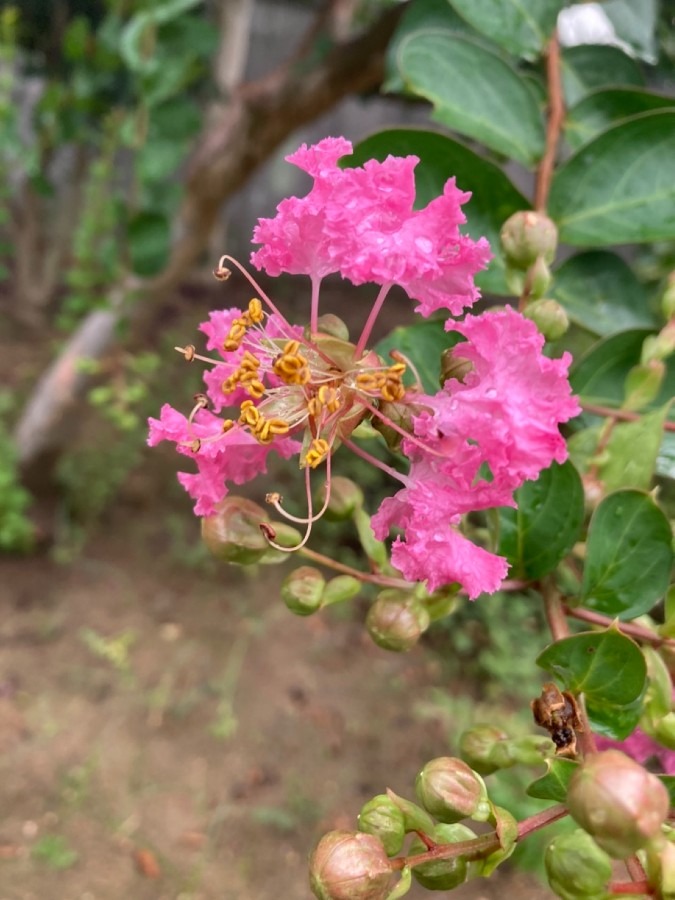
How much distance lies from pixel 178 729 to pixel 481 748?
1.58m

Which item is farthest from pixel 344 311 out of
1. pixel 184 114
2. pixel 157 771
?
A: pixel 157 771

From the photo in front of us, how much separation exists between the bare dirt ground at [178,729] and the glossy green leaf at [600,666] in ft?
4.91

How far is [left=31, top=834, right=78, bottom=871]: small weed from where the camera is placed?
69.6 inches

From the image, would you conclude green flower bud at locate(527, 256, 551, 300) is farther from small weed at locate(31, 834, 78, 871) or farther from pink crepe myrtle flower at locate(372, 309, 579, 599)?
small weed at locate(31, 834, 78, 871)

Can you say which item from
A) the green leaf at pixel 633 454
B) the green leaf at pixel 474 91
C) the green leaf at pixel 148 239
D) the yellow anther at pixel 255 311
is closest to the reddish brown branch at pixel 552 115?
the green leaf at pixel 474 91

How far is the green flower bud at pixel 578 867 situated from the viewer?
489mm

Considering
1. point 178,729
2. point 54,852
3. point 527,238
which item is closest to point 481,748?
point 527,238

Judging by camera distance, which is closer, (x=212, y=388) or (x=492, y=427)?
(x=492, y=427)

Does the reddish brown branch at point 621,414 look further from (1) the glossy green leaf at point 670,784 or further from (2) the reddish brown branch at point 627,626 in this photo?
(1) the glossy green leaf at point 670,784

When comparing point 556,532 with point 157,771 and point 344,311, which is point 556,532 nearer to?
point 157,771

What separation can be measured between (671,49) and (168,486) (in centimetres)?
192

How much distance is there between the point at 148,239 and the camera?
1844mm

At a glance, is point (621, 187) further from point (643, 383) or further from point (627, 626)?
point (627, 626)

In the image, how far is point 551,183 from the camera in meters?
0.88
